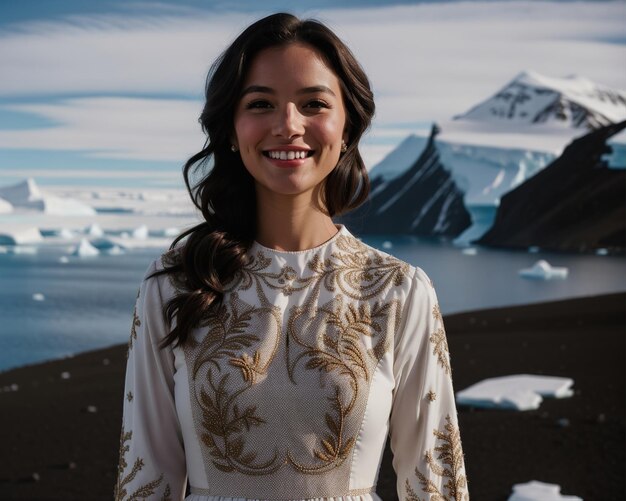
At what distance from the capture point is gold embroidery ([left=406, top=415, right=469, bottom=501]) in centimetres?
161

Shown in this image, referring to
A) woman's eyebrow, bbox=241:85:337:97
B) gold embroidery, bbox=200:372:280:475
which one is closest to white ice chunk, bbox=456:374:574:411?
gold embroidery, bbox=200:372:280:475

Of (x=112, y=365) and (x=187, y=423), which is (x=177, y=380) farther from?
(x=112, y=365)

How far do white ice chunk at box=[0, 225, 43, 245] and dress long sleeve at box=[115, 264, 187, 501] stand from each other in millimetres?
25450

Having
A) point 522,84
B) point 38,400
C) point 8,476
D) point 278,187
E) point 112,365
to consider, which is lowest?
point 522,84

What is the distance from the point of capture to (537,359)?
8.19m

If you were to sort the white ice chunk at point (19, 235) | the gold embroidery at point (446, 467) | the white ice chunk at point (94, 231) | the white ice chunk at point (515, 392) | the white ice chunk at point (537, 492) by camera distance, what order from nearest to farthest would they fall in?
1. the gold embroidery at point (446, 467)
2. the white ice chunk at point (537, 492)
3. the white ice chunk at point (515, 392)
4. the white ice chunk at point (19, 235)
5. the white ice chunk at point (94, 231)

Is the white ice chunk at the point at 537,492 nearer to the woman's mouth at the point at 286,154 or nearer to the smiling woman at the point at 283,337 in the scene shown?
the smiling woman at the point at 283,337

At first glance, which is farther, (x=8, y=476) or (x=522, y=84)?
(x=522, y=84)

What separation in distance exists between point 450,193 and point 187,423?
1233 inches

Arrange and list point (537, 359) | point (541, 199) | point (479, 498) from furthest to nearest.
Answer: point (541, 199)
point (537, 359)
point (479, 498)

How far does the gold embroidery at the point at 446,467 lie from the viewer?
1610mm

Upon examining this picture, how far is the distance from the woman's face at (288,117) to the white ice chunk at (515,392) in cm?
499

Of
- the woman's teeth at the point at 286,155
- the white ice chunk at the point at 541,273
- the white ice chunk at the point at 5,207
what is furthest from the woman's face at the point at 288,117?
the white ice chunk at the point at 5,207

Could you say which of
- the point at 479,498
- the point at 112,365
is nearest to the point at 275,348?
the point at 479,498
